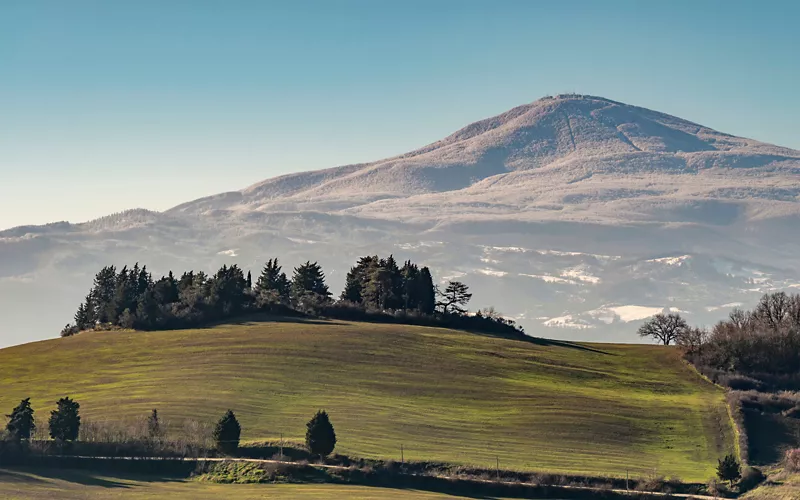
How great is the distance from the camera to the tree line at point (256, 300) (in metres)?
141

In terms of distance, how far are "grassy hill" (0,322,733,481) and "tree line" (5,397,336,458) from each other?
90.5 inches

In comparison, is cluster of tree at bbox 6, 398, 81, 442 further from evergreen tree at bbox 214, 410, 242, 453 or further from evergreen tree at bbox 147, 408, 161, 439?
evergreen tree at bbox 214, 410, 242, 453

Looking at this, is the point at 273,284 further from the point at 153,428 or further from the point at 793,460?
the point at 793,460

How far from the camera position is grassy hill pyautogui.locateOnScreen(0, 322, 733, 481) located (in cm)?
8488

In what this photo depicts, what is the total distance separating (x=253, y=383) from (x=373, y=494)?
32943 millimetres

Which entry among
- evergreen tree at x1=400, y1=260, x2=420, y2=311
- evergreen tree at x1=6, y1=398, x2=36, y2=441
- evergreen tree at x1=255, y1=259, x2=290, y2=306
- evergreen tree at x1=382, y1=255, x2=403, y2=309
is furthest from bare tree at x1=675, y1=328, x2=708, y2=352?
evergreen tree at x1=6, y1=398, x2=36, y2=441

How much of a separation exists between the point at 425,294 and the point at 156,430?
Answer: 76.3 m

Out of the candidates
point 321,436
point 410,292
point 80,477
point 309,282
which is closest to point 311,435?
point 321,436

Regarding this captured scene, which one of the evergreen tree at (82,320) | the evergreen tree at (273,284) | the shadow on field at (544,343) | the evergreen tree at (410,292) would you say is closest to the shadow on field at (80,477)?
the shadow on field at (544,343)

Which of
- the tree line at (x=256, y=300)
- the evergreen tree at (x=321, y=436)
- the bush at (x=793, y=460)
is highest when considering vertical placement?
the tree line at (x=256, y=300)

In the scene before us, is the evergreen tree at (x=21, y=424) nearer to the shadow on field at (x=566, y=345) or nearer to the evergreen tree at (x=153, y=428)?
the evergreen tree at (x=153, y=428)

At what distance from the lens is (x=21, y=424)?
259 ft

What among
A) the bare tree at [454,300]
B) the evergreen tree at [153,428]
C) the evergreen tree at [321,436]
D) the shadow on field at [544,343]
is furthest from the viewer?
the bare tree at [454,300]

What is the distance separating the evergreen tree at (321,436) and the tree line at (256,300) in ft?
207
